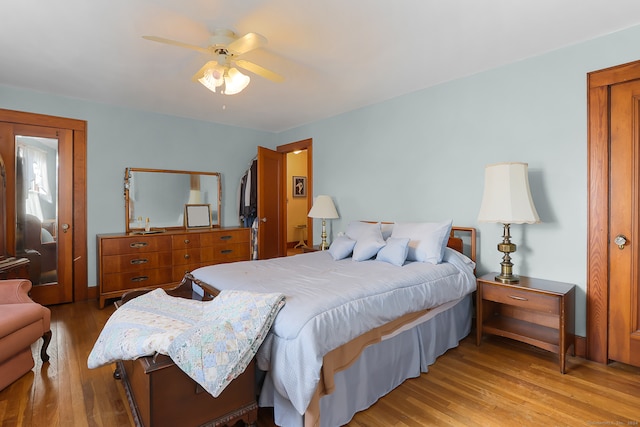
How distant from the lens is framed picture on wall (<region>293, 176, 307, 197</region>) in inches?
283

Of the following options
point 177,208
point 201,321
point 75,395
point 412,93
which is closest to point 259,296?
point 201,321

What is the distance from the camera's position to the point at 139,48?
2.48m

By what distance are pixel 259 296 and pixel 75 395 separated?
1429 mm

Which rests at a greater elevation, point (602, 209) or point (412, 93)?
point (412, 93)

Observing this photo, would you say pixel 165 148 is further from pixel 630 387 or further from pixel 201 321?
pixel 630 387

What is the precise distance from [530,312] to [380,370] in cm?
151

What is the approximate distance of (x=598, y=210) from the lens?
234cm

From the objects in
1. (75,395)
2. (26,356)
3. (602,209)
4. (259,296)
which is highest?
(602,209)

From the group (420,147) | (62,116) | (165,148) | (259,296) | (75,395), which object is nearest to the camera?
(259,296)

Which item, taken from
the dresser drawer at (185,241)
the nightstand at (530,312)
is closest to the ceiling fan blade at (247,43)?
the nightstand at (530,312)

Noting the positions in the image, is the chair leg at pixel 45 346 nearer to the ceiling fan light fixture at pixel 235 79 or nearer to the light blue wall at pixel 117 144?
the light blue wall at pixel 117 144

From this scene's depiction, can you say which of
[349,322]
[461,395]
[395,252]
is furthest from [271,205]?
[461,395]

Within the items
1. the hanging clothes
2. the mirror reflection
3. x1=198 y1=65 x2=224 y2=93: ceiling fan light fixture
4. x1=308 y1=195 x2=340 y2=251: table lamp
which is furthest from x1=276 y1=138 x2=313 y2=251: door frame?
the mirror reflection

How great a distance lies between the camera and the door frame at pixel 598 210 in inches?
90.9
